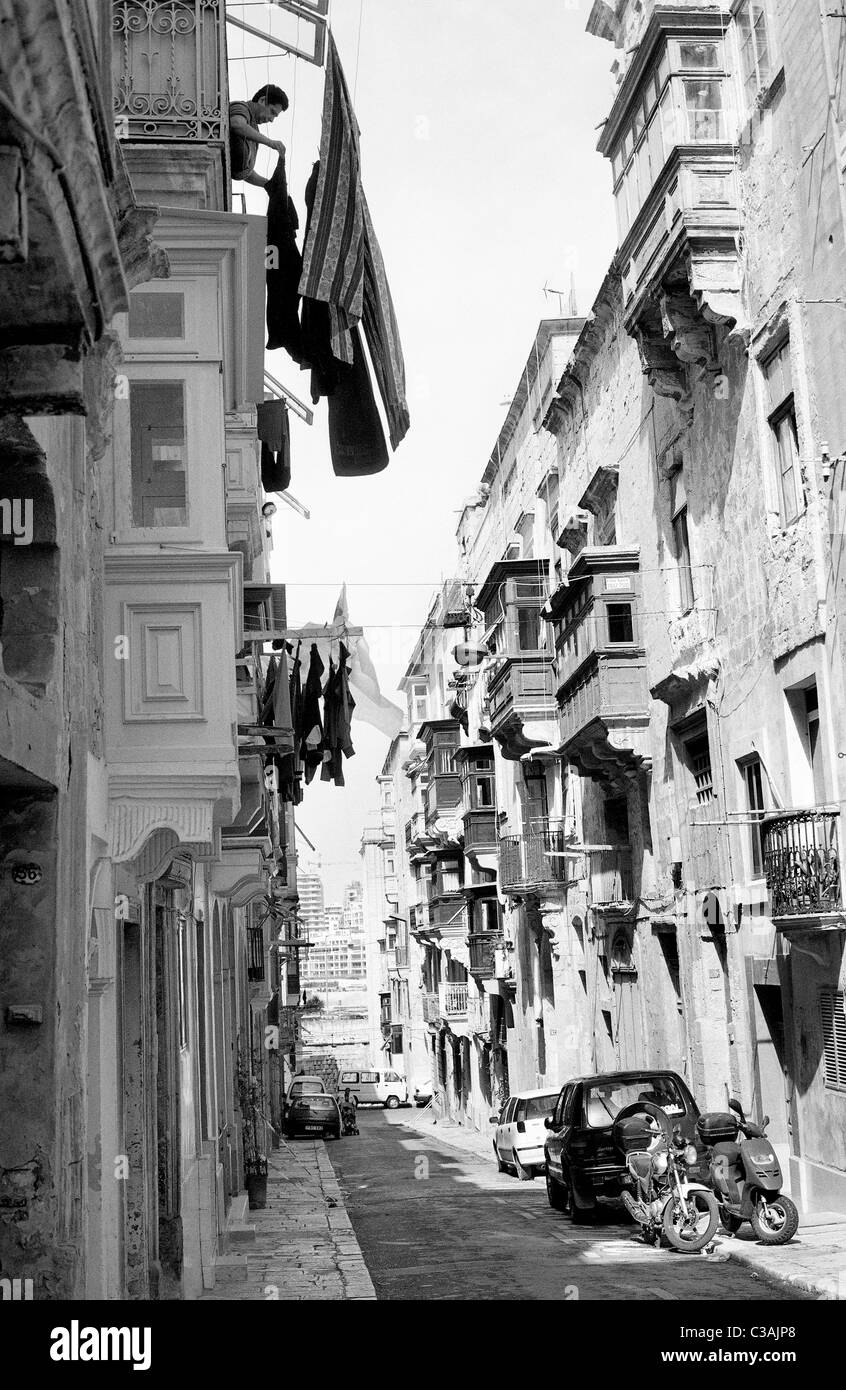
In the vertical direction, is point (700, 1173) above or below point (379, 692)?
below

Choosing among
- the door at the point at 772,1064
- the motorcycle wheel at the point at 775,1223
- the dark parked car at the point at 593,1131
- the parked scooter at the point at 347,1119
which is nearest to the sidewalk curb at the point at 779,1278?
the motorcycle wheel at the point at 775,1223

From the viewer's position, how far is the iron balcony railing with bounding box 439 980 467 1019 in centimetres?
5016

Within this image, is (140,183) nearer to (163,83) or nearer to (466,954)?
(163,83)

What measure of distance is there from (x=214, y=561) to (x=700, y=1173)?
27.0 feet

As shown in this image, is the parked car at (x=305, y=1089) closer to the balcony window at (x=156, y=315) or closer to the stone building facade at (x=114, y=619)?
the stone building facade at (x=114, y=619)

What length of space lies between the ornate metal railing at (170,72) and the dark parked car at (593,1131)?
1158 centimetres

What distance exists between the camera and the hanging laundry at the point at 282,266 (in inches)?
493

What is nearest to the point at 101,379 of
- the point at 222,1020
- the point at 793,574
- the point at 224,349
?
the point at 224,349

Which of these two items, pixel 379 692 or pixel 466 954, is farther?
pixel 466 954

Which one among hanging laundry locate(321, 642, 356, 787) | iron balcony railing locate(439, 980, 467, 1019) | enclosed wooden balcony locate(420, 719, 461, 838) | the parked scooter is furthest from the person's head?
enclosed wooden balcony locate(420, 719, 461, 838)

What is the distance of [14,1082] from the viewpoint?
6863mm

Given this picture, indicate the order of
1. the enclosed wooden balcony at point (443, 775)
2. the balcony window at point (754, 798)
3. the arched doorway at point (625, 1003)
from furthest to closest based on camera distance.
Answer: the enclosed wooden balcony at point (443, 775) → the arched doorway at point (625, 1003) → the balcony window at point (754, 798)

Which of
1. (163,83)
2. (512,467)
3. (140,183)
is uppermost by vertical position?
(512,467)


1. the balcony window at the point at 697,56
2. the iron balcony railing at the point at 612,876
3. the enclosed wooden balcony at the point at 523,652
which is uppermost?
the balcony window at the point at 697,56
